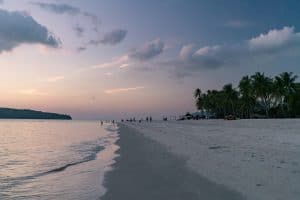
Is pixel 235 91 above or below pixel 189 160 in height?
above

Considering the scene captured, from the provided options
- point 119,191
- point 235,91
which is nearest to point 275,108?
point 235,91

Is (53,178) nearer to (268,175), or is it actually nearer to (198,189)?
(198,189)

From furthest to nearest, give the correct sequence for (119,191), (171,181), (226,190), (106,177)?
(106,177), (171,181), (119,191), (226,190)

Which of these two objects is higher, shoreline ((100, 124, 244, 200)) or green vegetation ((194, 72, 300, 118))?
green vegetation ((194, 72, 300, 118))

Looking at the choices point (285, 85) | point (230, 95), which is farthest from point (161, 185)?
point (230, 95)

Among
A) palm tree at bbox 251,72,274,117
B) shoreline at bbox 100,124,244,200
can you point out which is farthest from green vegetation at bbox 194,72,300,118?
shoreline at bbox 100,124,244,200

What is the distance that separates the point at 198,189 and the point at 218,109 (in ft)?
455

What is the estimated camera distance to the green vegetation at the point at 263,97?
92.0m

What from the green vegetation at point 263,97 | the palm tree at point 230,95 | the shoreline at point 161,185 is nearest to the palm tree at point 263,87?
the green vegetation at point 263,97

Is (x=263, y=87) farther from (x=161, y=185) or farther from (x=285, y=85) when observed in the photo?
(x=161, y=185)

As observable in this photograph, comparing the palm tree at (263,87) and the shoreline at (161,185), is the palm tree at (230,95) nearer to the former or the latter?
the palm tree at (263,87)

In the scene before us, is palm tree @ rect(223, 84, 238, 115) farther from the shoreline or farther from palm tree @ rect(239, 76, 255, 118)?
the shoreline

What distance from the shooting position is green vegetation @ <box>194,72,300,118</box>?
302ft

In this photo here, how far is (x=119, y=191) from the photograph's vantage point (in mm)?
10164
